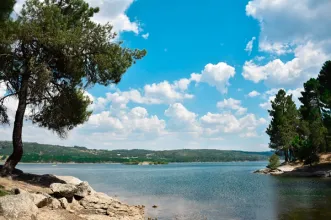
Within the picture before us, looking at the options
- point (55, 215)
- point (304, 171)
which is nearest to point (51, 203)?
point (55, 215)

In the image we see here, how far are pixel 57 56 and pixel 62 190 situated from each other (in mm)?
11586

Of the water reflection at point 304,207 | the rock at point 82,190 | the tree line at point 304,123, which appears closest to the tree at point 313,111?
the tree line at point 304,123

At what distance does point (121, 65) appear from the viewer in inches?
1089

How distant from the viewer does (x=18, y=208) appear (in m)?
14.6

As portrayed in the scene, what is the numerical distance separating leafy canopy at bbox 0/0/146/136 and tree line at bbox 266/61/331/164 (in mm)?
69886

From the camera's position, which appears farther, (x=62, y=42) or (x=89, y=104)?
(x=89, y=104)

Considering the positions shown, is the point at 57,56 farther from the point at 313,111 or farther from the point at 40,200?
the point at 313,111

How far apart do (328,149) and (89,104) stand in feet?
258

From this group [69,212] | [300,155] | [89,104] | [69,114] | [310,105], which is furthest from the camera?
[310,105]

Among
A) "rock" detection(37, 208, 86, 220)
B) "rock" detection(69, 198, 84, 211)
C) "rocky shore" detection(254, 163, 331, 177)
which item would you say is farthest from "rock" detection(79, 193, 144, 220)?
"rocky shore" detection(254, 163, 331, 177)

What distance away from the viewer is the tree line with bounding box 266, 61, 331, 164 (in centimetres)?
8475

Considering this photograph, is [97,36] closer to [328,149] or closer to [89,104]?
[89,104]

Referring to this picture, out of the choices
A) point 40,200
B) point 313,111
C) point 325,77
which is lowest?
point 40,200

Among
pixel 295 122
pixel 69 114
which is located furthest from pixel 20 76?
pixel 295 122
